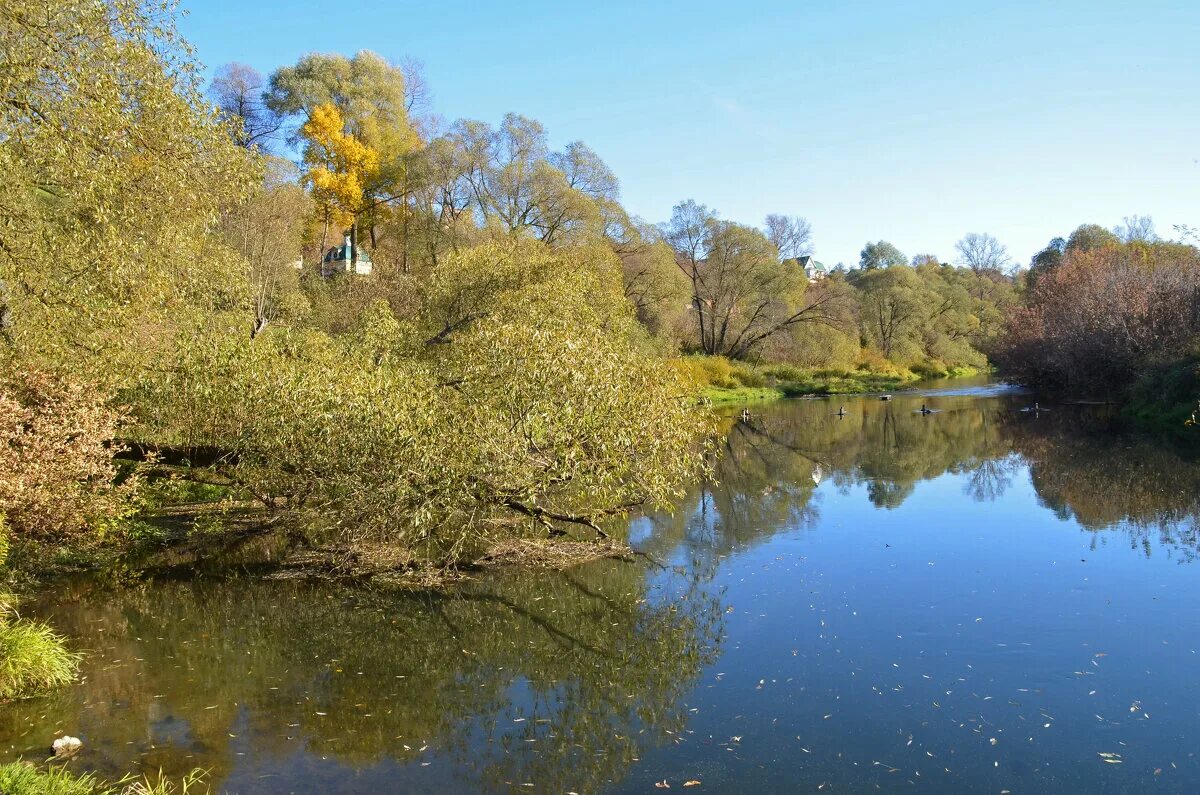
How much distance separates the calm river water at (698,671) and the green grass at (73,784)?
290mm

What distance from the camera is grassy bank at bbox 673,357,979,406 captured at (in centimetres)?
5459

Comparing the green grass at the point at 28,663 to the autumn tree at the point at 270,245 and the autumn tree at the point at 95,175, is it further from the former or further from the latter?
the autumn tree at the point at 270,245

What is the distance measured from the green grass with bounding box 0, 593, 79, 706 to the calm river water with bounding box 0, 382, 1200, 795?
26 cm

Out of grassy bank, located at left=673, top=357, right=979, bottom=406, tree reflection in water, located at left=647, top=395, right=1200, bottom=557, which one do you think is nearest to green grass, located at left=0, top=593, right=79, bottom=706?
tree reflection in water, located at left=647, top=395, right=1200, bottom=557

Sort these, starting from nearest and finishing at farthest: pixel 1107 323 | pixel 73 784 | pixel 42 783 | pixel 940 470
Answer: pixel 42 783 → pixel 73 784 → pixel 940 470 → pixel 1107 323

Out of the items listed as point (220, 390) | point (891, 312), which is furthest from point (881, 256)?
point (220, 390)

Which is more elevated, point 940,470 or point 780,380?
point 780,380

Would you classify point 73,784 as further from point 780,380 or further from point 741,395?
point 780,380

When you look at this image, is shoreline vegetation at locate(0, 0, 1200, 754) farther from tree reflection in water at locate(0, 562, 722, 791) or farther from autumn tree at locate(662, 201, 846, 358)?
autumn tree at locate(662, 201, 846, 358)

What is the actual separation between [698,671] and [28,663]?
24.6ft

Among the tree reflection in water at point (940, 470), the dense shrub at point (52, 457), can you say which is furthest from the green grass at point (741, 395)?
the dense shrub at point (52, 457)

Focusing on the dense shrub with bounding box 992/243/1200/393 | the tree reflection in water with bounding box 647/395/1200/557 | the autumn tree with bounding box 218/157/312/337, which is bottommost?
the tree reflection in water with bounding box 647/395/1200/557

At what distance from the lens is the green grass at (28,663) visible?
30.6 feet

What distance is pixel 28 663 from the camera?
372 inches
